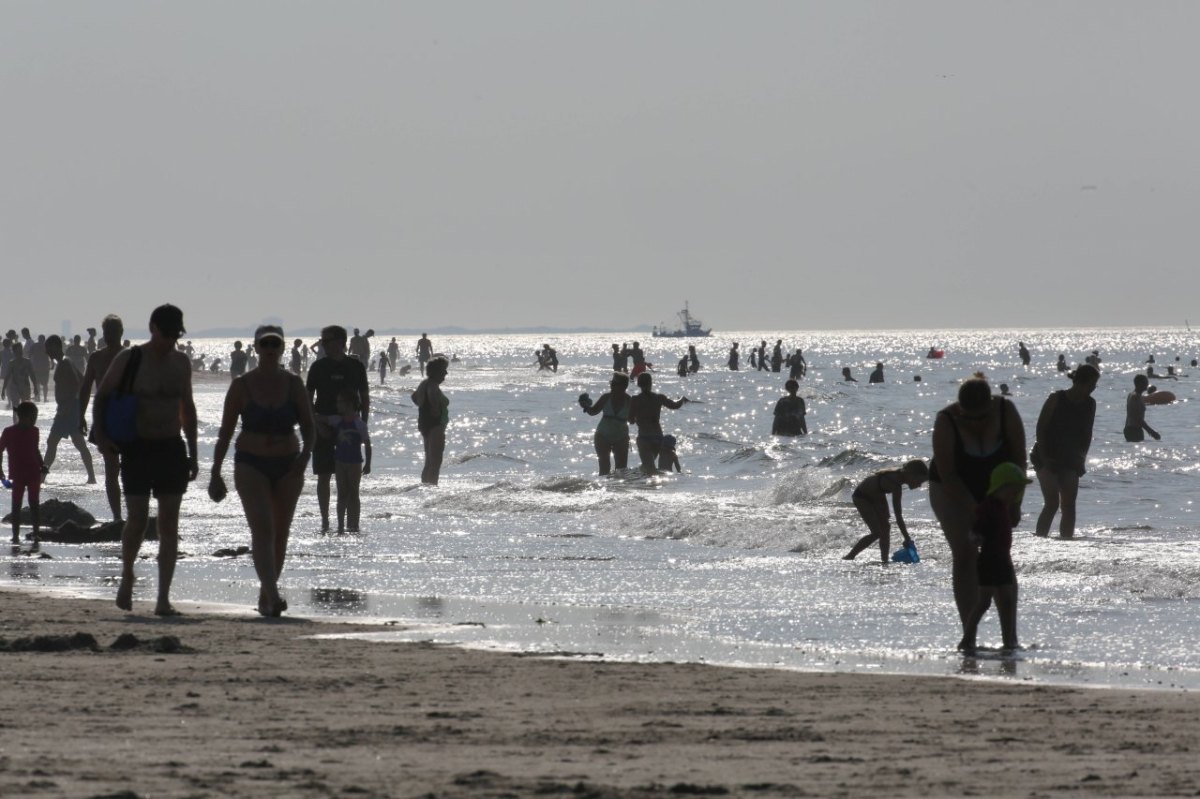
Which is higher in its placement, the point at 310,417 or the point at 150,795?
the point at 310,417

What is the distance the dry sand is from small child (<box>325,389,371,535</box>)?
5.88m

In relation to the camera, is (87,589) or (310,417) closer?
(310,417)

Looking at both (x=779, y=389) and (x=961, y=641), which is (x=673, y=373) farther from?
(x=961, y=641)

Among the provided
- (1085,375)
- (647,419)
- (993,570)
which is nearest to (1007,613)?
(993,570)

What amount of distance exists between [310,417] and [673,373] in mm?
89904

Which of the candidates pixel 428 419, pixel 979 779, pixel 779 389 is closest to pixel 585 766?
pixel 979 779

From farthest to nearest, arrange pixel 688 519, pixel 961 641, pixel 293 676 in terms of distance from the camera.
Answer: pixel 688 519 → pixel 961 641 → pixel 293 676

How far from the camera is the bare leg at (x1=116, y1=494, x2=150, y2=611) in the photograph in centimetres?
847

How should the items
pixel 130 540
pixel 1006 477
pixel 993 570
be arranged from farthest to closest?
pixel 130 540
pixel 993 570
pixel 1006 477

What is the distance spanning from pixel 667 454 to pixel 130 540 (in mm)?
12431

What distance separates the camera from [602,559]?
12500mm

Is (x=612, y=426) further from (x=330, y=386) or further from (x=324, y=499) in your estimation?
(x=330, y=386)

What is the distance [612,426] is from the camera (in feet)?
67.7

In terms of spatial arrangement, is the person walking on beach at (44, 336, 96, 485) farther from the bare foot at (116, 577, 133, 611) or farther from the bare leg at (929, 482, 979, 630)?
the bare leg at (929, 482, 979, 630)
